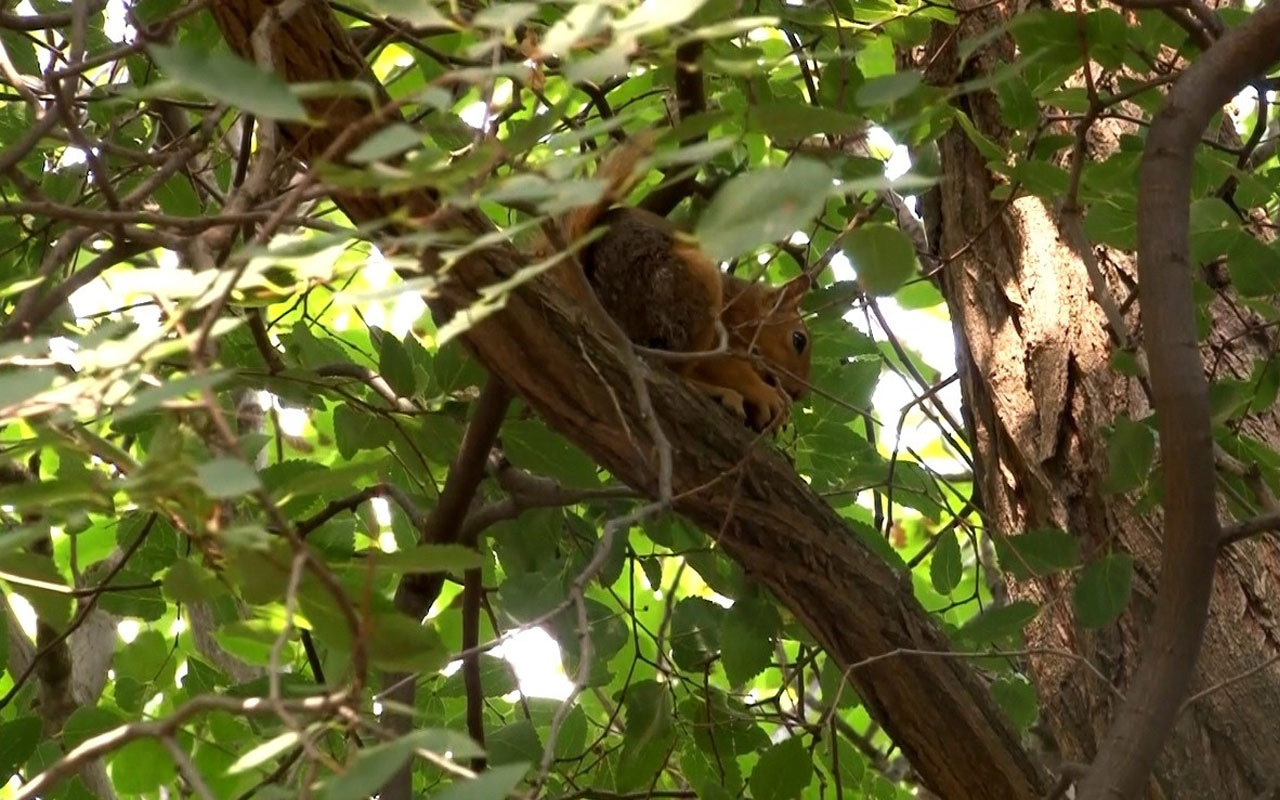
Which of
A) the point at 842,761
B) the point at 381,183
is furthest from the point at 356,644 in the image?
the point at 842,761

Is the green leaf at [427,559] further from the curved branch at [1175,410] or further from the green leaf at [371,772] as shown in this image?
the curved branch at [1175,410]

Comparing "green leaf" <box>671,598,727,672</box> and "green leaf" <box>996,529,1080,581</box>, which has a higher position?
"green leaf" <box>671,598,727,672</box>

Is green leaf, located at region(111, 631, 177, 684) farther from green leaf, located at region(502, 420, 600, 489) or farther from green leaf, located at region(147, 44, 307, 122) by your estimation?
green leaf, located at region(147, 44, 307, 122)

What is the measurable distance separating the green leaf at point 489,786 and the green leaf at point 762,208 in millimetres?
329

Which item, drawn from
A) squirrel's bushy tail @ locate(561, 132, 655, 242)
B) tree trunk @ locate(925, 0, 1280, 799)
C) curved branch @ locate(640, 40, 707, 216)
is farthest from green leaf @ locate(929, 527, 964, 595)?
squirrel's bushy tail @ locate(561, 132, 655, 242)

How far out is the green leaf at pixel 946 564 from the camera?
8.21ft

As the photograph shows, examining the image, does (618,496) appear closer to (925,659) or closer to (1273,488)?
(925,659)

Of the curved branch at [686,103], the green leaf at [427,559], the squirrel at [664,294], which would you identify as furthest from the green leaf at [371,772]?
the squirrel at [664,294]

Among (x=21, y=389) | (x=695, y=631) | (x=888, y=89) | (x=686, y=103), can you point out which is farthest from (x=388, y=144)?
(x=695, y=631)

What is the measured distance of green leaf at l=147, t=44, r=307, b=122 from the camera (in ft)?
2.90

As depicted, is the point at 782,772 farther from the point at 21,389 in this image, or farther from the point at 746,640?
the point at 21,389

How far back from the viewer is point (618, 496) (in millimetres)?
2361

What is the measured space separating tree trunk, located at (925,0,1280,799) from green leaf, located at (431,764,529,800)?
138 cm

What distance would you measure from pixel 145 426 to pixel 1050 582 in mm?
1394
